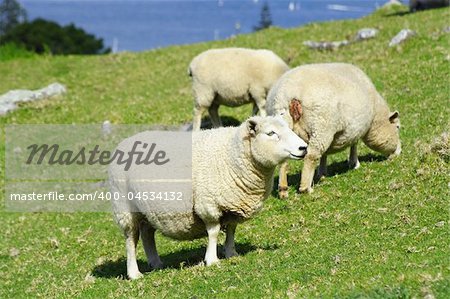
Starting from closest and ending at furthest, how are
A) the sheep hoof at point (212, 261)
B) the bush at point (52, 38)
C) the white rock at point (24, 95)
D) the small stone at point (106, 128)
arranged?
1. the sheep hoof at point (212, 261)
2. the small stone at point (106, 128)
3. the white rock at point (24, 95)
4. the bush at point (52, 38)

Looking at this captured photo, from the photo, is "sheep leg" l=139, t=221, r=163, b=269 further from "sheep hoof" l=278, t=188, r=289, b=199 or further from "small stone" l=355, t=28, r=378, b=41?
"small stone" l=355, t=28, r=378, b=41

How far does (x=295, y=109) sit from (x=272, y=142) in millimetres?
3606

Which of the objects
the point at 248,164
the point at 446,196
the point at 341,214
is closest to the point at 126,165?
the point at 248,164

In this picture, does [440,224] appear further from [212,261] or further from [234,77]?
[234,77]

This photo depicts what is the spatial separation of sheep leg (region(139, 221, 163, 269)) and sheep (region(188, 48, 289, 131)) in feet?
27.3

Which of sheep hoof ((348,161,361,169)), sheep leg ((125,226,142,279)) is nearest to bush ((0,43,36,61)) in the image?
sheep hoof ((348,161,361,169))

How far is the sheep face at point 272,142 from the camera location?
11.2 m

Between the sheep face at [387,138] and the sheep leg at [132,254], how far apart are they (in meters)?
6.15

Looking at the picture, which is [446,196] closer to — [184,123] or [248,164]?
[248,164]

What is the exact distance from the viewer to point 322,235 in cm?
1277

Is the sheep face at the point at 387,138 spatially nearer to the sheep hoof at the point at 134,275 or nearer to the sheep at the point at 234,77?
the sheep at the point at 234,77

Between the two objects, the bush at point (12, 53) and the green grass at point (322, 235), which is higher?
the green grass at point (322, 235)
